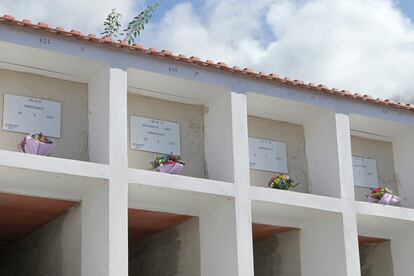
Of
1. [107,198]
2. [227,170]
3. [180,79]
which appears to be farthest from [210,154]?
[107,198]

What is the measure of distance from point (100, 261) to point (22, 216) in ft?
9.61

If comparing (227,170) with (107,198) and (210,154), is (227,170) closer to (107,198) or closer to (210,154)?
(210,154)

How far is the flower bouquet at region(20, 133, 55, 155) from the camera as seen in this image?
13891 mm

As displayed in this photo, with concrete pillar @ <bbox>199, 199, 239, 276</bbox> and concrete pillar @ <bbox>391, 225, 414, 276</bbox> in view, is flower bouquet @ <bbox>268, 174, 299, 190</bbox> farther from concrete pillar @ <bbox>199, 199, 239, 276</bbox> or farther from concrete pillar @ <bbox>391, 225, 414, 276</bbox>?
concrete pillar @ <bbox>391, 225, 414, 276</bbox>

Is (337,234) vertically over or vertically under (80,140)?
under

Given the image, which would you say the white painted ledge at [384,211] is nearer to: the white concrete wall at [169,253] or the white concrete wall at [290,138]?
the white concrete wall at [290,138]

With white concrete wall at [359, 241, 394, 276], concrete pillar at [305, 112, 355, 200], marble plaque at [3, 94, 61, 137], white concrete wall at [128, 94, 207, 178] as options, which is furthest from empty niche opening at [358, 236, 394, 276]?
marble plaque at [3, 94, 61, 137]

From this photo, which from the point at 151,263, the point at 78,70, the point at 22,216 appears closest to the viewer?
the point at 78,70

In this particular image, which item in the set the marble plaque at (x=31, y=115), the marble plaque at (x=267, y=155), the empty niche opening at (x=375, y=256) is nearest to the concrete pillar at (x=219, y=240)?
the marble plaque at (x=267, y=155)

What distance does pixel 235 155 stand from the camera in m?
15.4

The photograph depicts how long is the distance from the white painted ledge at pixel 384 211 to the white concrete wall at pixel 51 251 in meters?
5.73

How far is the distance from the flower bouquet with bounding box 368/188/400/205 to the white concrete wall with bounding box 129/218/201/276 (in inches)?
162

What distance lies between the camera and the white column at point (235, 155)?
1505cm

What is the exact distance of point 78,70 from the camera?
48.8ft
